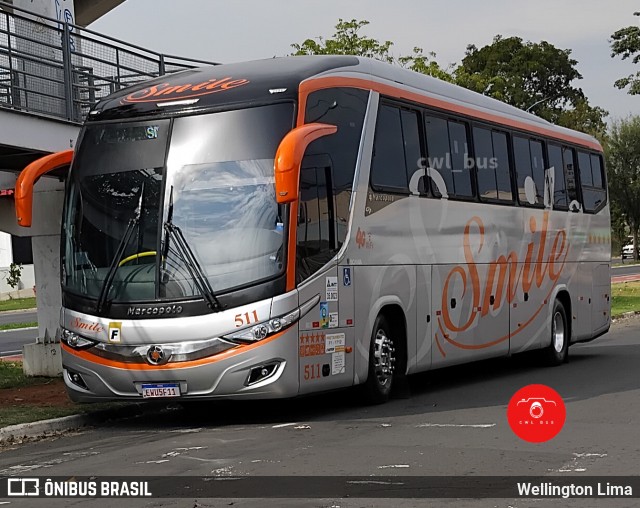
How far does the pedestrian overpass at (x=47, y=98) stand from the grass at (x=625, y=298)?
18.2m

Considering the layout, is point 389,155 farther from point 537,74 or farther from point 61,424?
point 537,74

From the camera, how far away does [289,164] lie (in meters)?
11.9

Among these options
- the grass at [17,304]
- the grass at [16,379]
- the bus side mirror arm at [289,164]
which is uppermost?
the bus side mirror arm at [289,164]

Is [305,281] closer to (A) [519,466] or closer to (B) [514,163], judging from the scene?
(A) [519,466]

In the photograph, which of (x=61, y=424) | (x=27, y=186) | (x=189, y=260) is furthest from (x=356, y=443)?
(x=27, y=186)

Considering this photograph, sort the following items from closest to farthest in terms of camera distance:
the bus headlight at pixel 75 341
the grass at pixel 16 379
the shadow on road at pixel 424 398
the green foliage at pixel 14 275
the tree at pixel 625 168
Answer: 1. the bus headlight at pixel 75 341
2. the shadow on road at pixel 424 398
3. the grass at pixel 16 379
4. the green foliage at pixel 14 275
5. the tree at pixel 625 168

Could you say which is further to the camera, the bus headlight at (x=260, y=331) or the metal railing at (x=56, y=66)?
the metal railing at (x=56, y=66)

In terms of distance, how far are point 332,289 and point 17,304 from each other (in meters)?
38.3

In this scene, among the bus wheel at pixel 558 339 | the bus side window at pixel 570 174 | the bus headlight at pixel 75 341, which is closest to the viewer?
the bus headlight at pixel 75 341

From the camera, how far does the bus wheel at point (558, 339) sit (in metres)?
20.4

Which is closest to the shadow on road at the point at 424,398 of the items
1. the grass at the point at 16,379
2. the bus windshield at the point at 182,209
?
the bus windshield at the point at 182,209

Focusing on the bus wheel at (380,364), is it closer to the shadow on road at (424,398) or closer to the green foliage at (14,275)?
the shadow on road at (424,398)

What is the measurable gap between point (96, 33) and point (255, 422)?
7239 millimetres

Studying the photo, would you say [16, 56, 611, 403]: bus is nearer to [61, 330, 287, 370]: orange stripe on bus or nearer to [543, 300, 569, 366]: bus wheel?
[61, 330, 287, 370]: orange stripe on bus
